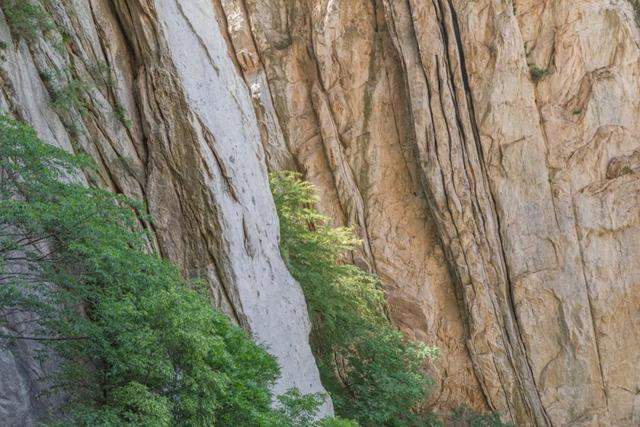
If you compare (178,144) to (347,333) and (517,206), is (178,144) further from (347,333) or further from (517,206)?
(517,206)

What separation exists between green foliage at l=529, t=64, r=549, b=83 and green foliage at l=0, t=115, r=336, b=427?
484 inches

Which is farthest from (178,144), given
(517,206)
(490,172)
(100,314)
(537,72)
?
(537,72)

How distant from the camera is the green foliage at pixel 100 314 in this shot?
538 centimetres

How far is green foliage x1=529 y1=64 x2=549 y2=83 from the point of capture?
53.2ft

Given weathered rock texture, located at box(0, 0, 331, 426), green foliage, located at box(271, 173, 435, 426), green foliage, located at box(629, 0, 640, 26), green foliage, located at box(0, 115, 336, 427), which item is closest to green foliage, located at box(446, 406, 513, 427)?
green foliage, located at box(271, 173, 435, 426)

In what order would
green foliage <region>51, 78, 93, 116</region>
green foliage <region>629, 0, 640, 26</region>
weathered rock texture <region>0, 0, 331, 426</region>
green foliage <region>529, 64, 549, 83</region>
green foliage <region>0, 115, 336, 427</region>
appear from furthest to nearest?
1. green foliage <region>629, 0, 640, 26</region>
2. green foliage <region>529, 64, 549, 83</region>
3. weathered rock texture <region>0, 0, 331, 426</region>
4. green foliage <region>51, 78, 93, 116</region>
5. green foliage <region>0, 115, 336, 427</region>

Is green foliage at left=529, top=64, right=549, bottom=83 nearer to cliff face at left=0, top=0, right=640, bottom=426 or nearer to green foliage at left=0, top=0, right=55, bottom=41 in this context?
cliff face at left=0, top=0, right=640, bottom=426

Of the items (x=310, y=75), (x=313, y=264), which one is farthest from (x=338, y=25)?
(x=313, y=264)

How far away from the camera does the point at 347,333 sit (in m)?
13.7

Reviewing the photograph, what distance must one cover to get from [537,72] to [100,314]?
13119 millimetres

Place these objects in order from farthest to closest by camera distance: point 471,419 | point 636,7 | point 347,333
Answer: point 636,7 < point 471,419 < point 347,333

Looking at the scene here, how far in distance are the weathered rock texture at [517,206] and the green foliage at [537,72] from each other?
31 millimetres

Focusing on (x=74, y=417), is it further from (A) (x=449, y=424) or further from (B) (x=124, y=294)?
(A) (x=449, y=424)

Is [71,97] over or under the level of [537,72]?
under
